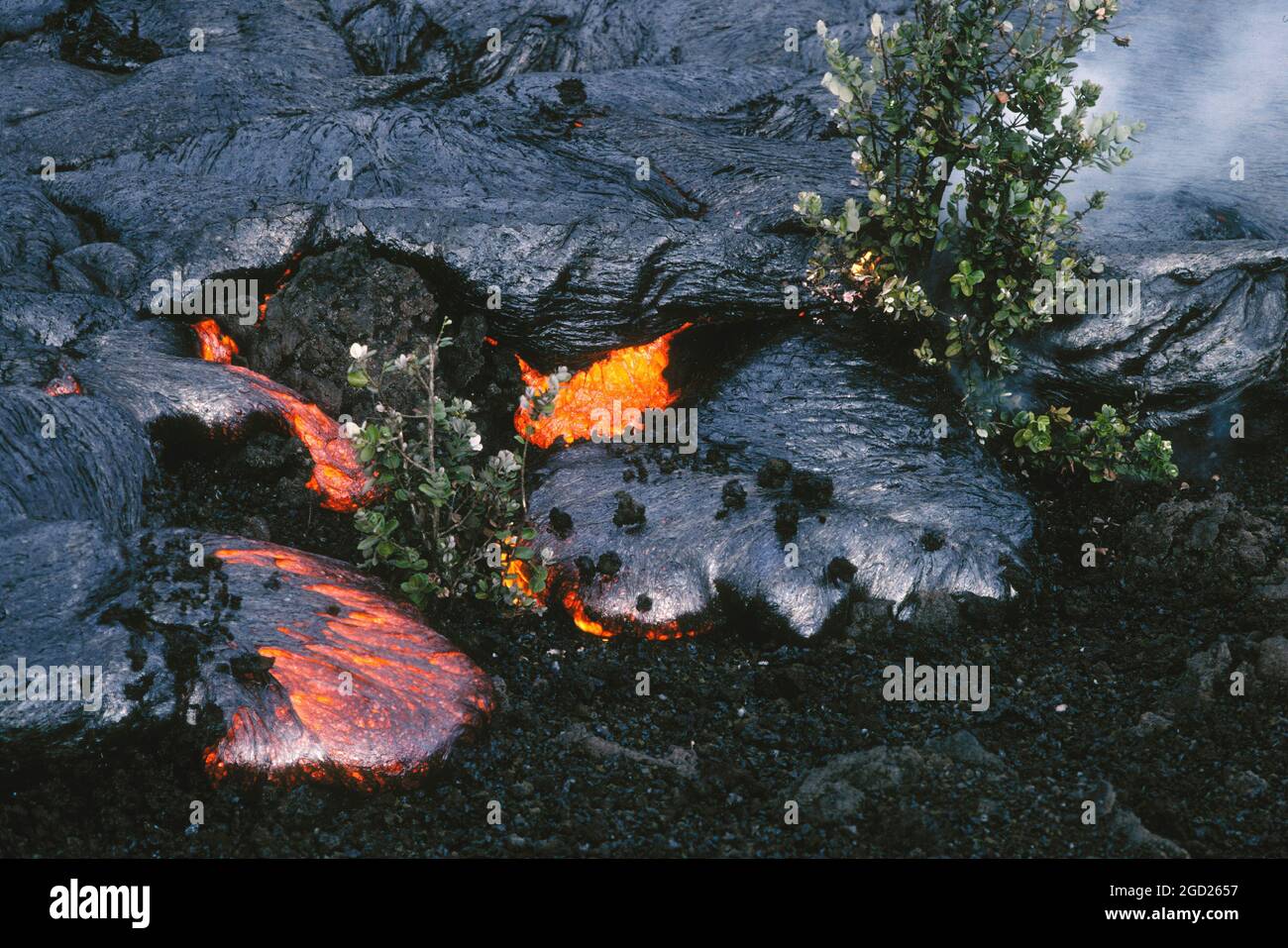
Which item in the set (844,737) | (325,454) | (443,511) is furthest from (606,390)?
(844,737)

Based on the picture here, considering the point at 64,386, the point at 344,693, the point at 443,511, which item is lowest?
the point at 344,693

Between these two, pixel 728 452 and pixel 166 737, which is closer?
pixel 166 737

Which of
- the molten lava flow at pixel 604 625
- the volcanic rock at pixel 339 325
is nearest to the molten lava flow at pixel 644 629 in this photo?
the molten lava flow at pixel 604 625

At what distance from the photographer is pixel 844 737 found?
602 centimetres

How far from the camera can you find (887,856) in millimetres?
5188

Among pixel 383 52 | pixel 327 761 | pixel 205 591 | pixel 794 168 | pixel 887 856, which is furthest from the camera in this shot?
pixel 383 52

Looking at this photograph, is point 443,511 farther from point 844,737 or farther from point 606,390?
point 844,737

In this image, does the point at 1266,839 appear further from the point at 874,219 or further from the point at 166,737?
the point at 166,737

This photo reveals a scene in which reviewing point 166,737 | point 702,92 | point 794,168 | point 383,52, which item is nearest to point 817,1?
point 702,92

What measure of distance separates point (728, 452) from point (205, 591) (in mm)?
3458

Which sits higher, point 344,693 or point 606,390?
point 606,390

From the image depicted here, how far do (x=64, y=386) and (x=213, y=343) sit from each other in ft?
4.34

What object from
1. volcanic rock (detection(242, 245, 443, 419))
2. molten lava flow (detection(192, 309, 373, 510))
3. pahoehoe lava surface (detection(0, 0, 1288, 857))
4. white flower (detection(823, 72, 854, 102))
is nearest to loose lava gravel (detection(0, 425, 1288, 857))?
pahoehoe lava surface (detection(0, 0, 1288, 857))

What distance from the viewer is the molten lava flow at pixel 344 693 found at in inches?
216
